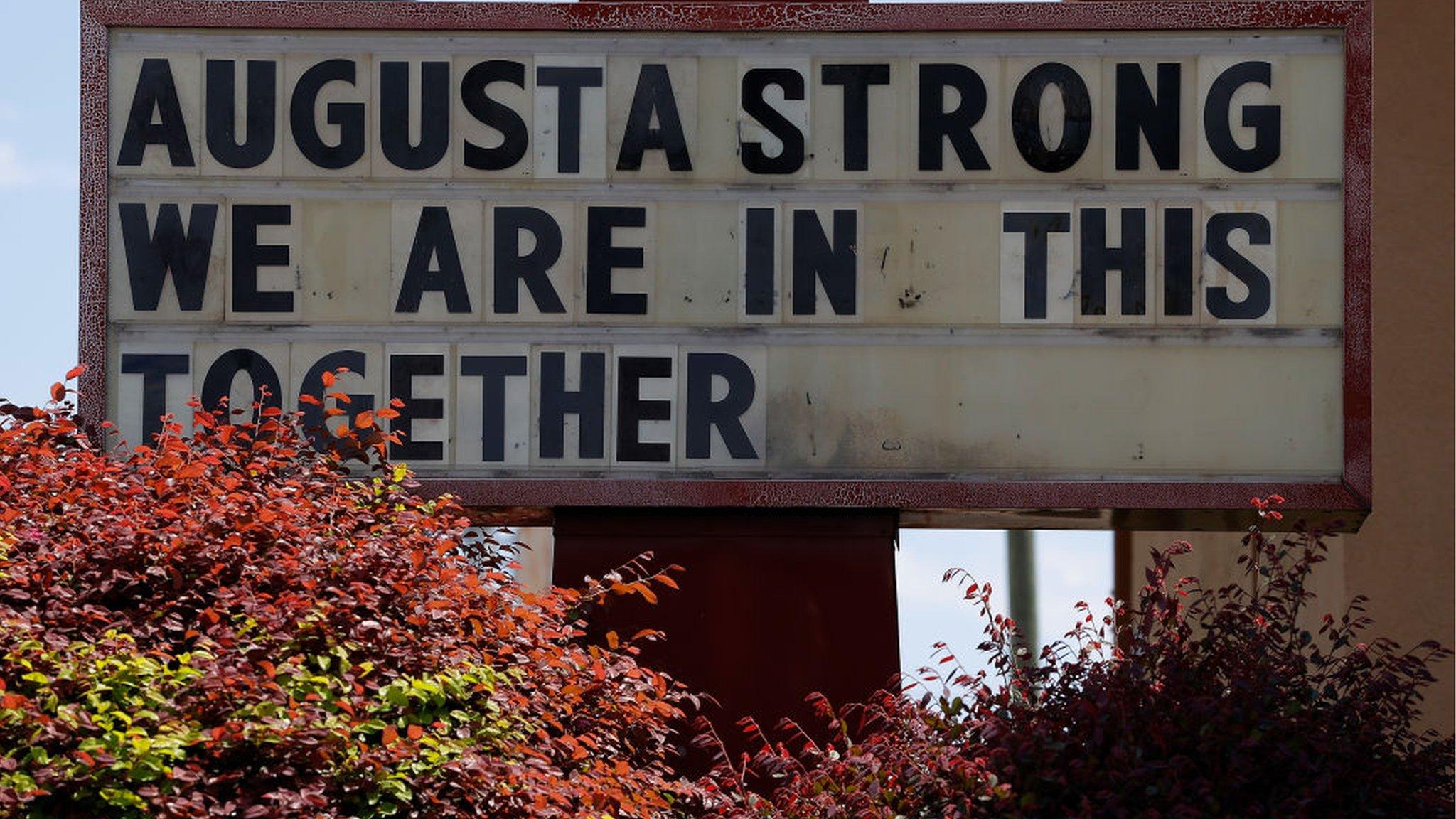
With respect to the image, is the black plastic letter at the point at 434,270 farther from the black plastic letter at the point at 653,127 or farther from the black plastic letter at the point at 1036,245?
the black plastic letter at the point at 1036,245

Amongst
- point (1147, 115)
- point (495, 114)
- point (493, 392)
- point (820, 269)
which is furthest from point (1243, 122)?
point (493, 392)

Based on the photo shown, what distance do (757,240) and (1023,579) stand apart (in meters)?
11.7

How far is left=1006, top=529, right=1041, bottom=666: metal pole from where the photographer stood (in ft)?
69.1

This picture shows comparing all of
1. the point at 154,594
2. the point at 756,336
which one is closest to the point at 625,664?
the point at 154,594

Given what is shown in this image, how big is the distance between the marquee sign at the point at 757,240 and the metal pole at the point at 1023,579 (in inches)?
421

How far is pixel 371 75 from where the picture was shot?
34.7 feet

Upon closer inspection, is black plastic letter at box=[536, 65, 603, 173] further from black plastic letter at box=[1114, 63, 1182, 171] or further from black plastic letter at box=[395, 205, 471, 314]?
black plastic letter at box=[1114, 63, 1182, 171]

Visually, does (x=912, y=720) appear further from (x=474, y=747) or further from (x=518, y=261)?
(x=518, y=261)

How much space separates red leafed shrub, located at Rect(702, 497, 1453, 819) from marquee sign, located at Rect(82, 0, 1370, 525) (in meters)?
1.97

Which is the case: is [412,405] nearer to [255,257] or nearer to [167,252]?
[255,257]

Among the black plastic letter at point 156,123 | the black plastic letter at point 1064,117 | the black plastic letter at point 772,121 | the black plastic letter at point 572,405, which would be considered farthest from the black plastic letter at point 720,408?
the black plastic letter at point 156,123

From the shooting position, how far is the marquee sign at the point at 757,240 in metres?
10.3

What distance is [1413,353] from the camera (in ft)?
40.2

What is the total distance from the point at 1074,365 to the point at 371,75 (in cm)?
406
